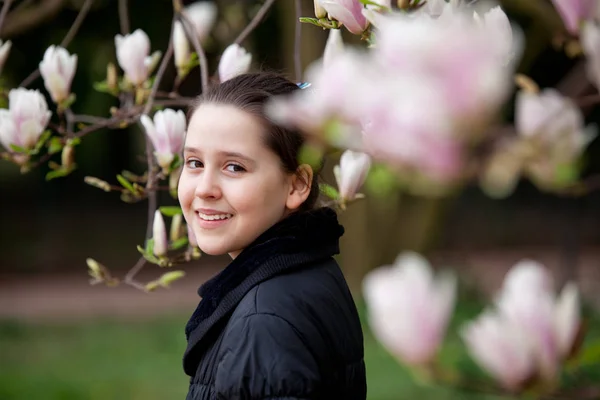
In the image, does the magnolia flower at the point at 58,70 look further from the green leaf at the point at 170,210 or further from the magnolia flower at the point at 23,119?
the green leaf at the point at 170,210

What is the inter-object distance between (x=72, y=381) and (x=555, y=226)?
6.43m

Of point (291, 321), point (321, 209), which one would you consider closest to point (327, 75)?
point (291, 321)

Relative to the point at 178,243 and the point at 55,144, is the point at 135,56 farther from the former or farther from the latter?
the point at 178,243

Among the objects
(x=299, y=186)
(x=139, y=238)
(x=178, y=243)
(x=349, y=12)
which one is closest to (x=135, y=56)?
(x=178, y=243)

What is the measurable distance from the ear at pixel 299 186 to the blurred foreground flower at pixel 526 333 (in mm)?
807

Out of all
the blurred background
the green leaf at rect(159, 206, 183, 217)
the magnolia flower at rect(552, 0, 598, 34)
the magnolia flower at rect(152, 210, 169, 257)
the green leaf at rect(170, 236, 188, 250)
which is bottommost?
the blurred background

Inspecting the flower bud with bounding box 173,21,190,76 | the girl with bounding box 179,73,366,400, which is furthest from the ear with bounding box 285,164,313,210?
the flower bud with bounding box 173,21,190,76

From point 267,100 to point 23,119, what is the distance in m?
0.48

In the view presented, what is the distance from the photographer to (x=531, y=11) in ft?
15.0

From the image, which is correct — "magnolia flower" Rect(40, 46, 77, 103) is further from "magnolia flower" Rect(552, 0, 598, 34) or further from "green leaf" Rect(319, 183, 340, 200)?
"magnolia flower" Rect(552, 0, 598, 34)

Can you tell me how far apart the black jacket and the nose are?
0.36 ft

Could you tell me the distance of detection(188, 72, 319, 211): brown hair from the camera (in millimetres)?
1468

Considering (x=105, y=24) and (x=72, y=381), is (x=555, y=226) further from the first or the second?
(x=72, y=381)

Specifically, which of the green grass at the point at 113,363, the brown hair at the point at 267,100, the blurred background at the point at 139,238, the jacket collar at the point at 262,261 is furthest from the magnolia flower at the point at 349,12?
the green grass at the point at 113,363
